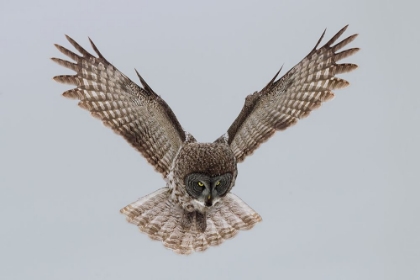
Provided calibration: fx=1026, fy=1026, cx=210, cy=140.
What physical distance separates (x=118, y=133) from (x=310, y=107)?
103 inches

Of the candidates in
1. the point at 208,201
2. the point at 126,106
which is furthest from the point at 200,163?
the point at 126,106

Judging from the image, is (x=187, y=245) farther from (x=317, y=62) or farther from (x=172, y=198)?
(x=317, y=62)

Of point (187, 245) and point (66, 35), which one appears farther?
point (187, 245)

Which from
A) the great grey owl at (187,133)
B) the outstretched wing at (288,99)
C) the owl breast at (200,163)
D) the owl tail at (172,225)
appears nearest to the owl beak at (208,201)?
the great grey owl at (187,133)

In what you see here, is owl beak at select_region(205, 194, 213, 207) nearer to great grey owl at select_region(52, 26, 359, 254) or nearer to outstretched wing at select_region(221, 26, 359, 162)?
great grey owl at select_region(52, 26, 359, 254)

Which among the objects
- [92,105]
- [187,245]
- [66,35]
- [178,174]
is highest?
[66,35]

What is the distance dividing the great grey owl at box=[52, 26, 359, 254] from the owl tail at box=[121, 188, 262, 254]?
1 centimetres

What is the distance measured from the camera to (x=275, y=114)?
14.0 metres

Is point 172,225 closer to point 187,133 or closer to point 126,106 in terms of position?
point 187,133

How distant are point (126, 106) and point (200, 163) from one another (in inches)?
52.6

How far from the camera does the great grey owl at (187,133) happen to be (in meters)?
13.1

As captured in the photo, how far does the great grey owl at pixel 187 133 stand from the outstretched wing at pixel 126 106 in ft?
0.04

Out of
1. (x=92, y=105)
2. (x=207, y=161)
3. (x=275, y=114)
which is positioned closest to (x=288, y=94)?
(x=275, y=114)

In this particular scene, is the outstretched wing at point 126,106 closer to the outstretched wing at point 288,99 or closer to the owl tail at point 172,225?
the owl tail at point 172,225
